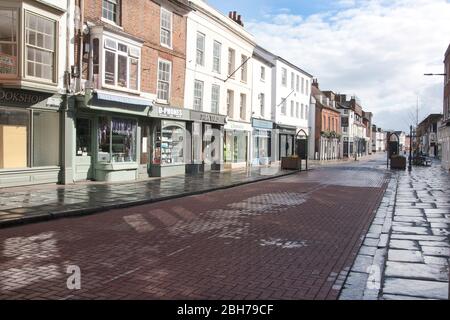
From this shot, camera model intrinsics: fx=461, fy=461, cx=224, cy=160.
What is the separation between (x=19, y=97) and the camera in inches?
591

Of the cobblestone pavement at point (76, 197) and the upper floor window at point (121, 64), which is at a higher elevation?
the upper floor window at point (121, 64)

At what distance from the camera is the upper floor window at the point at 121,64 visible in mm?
18203

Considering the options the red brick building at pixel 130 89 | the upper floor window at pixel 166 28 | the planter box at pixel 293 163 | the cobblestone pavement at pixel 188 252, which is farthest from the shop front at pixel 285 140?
the cobblestone pavement at pixel 188 252

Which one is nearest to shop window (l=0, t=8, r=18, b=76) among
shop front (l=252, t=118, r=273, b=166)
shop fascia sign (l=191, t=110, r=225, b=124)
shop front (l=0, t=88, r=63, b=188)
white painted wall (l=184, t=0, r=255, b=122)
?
shop front (l=0, t=88, r=63, b=188)

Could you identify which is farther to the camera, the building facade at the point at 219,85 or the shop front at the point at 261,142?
the shop front at the point at 261,142

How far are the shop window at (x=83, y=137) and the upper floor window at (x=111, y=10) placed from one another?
447cm

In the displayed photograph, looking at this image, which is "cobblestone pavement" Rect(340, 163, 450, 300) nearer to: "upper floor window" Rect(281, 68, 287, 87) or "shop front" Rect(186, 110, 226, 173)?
"shop front" Rect(186, 110, 226, 173)

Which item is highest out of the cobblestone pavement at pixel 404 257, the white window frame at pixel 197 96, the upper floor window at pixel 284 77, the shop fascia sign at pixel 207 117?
the upper floor window at pixel 284 77

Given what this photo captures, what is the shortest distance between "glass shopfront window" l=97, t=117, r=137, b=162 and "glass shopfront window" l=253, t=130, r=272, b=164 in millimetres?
17194

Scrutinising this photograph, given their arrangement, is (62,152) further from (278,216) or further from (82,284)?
(82,284)

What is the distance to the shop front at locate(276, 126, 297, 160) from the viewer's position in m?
43.5

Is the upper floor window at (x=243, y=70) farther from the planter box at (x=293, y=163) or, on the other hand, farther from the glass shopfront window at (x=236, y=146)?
the planter box at (x=293, y=163)

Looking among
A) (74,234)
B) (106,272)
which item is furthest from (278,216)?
(106,272)

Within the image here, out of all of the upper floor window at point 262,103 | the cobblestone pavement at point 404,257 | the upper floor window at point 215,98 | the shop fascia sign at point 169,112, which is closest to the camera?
the cobblestone pavement at point 404,257
